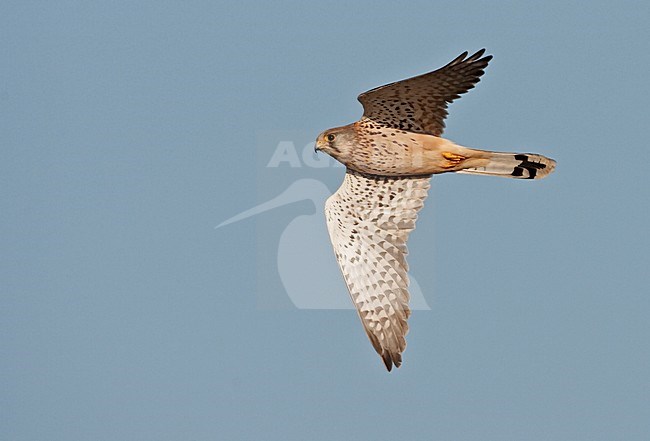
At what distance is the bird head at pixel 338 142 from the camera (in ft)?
40.1

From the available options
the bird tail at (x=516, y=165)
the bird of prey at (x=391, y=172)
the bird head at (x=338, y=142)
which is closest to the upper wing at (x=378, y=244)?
the bird of prey at (x=391, y=172)

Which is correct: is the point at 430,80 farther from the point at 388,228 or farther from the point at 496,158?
the point at 388,228

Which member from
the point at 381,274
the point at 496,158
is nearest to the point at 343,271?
the point at 381,274

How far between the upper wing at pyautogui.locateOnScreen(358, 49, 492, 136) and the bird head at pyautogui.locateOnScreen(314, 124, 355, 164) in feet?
0.88

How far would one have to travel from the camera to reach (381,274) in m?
12.8

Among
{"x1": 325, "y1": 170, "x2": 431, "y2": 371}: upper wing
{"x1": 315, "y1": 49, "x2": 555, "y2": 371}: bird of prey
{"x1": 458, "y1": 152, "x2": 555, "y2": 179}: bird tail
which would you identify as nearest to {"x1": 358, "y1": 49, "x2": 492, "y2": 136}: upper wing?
{"x1": 315, "y1": 49, "x2": 555, "y2": 371}: bird of prey

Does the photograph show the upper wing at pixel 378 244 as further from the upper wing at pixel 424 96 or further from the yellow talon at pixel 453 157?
the upper wing at pixel 424 96

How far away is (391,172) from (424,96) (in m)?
1.00

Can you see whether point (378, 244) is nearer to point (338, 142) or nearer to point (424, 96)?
point (338, 142)

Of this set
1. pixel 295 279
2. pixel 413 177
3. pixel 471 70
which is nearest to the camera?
pixel 471 70

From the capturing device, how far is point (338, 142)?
12.3 m

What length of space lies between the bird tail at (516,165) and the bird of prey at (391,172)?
0.4 inches

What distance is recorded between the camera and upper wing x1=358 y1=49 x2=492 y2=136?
11.5 metres

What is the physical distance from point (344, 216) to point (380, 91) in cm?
178
